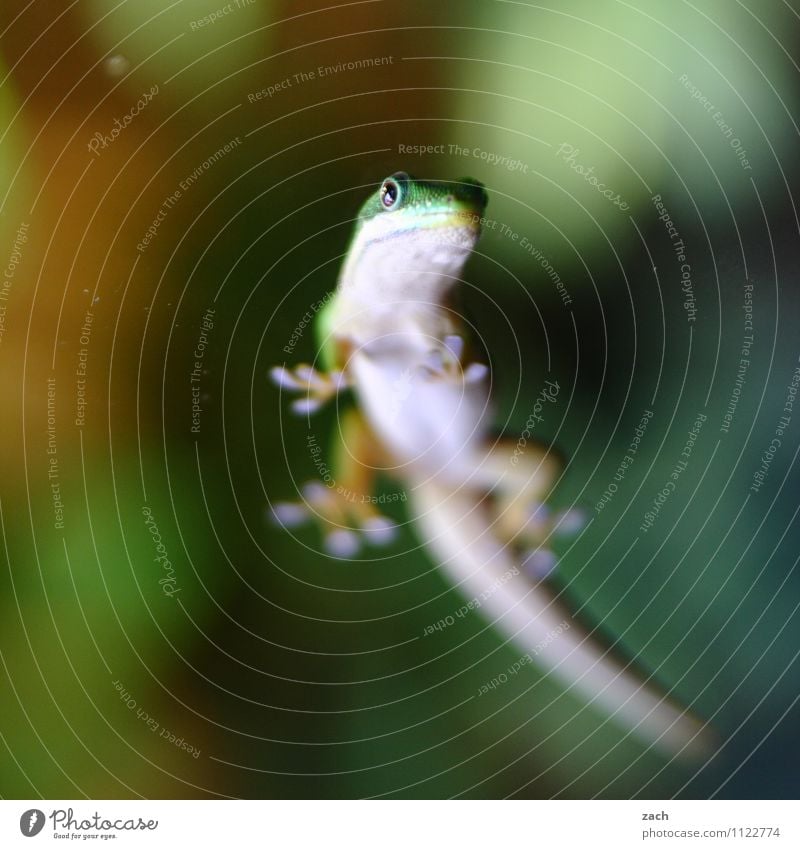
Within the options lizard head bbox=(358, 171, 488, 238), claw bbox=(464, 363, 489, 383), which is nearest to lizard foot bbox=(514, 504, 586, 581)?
claw bbox=(464, 363, 489, 383)

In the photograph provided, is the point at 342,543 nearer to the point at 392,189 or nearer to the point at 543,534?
the point at 543,534

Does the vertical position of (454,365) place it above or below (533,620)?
above

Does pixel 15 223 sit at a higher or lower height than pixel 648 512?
higher

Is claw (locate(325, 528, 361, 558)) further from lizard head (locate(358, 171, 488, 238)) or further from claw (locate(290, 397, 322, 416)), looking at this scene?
lizard head (locate(358, 171, 488, 238))

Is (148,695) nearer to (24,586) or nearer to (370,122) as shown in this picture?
(24,586)

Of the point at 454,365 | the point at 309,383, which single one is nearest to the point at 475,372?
the point at 454,365

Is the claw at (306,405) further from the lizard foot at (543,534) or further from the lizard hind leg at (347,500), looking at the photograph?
the lizard foot at (543,534)

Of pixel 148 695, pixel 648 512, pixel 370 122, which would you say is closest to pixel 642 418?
pixel 648 512
